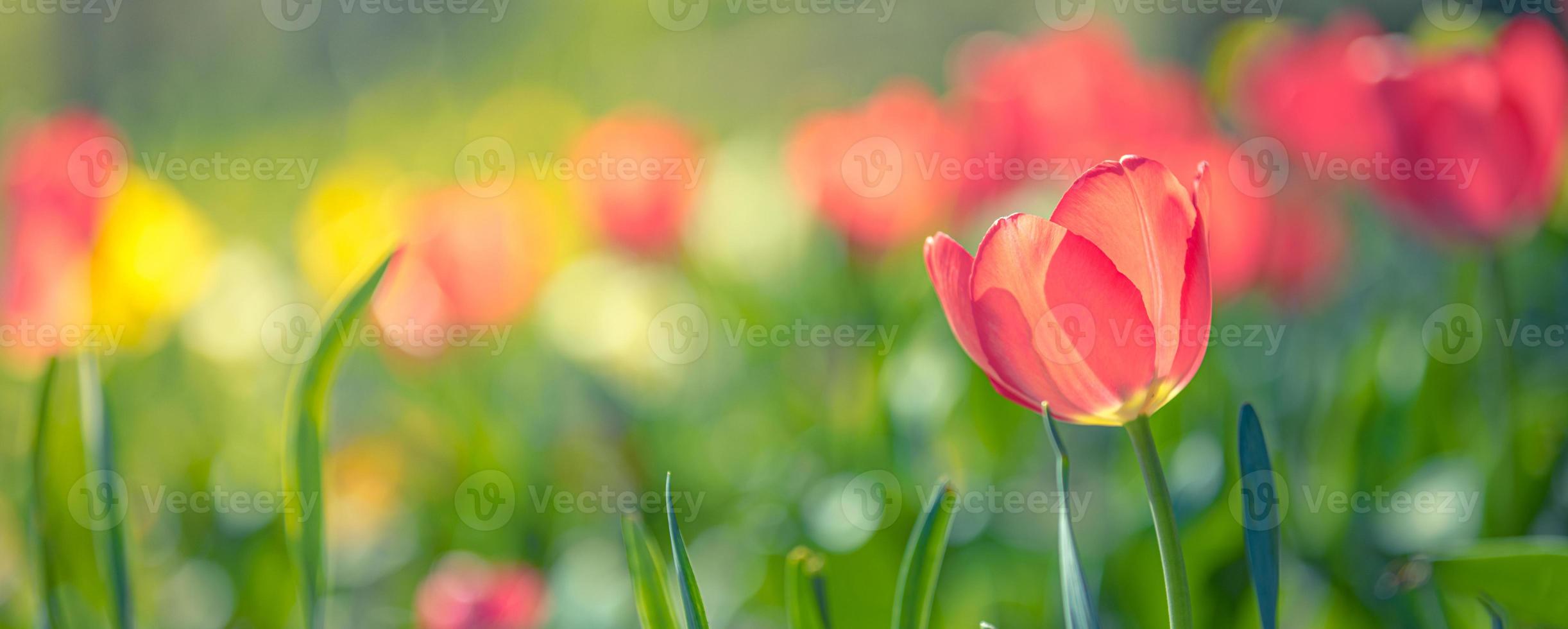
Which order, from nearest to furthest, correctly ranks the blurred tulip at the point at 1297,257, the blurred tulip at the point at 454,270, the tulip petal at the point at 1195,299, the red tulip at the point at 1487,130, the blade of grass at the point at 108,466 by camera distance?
the tulip petal at the point at 1195,299, the blade of grass at the point at 108,466, the red tulip at the point at 1487,130, the blurred tulip at the point at 1297,257, the blurred tulip at the point at 454,270

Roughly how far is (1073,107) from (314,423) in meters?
0.74

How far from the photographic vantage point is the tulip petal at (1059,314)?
31cm

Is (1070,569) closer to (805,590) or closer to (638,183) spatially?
(805,590)

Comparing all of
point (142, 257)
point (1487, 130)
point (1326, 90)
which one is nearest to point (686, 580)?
point (1487, 130)

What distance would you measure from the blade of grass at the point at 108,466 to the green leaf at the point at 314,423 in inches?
3.8

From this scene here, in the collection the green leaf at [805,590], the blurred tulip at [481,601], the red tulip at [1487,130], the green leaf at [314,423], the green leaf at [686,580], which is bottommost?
the blurred tulip at [481,601]

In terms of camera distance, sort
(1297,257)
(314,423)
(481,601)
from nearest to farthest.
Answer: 1. (314,423)
2. (481,601)
3. (1297,257)

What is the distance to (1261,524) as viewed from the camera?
0.32 metres

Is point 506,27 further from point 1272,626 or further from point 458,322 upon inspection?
point 1272,626

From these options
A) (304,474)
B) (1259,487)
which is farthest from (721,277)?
(1259,487)

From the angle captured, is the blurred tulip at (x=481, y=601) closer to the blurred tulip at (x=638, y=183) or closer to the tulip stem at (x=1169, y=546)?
the tulip stem at (x=1169, y=546)

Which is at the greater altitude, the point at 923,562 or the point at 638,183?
the point at 638,183

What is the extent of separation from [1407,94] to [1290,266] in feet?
0.98

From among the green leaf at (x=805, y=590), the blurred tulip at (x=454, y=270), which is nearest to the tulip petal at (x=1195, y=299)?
the green leaf at (x=805, y=590)
